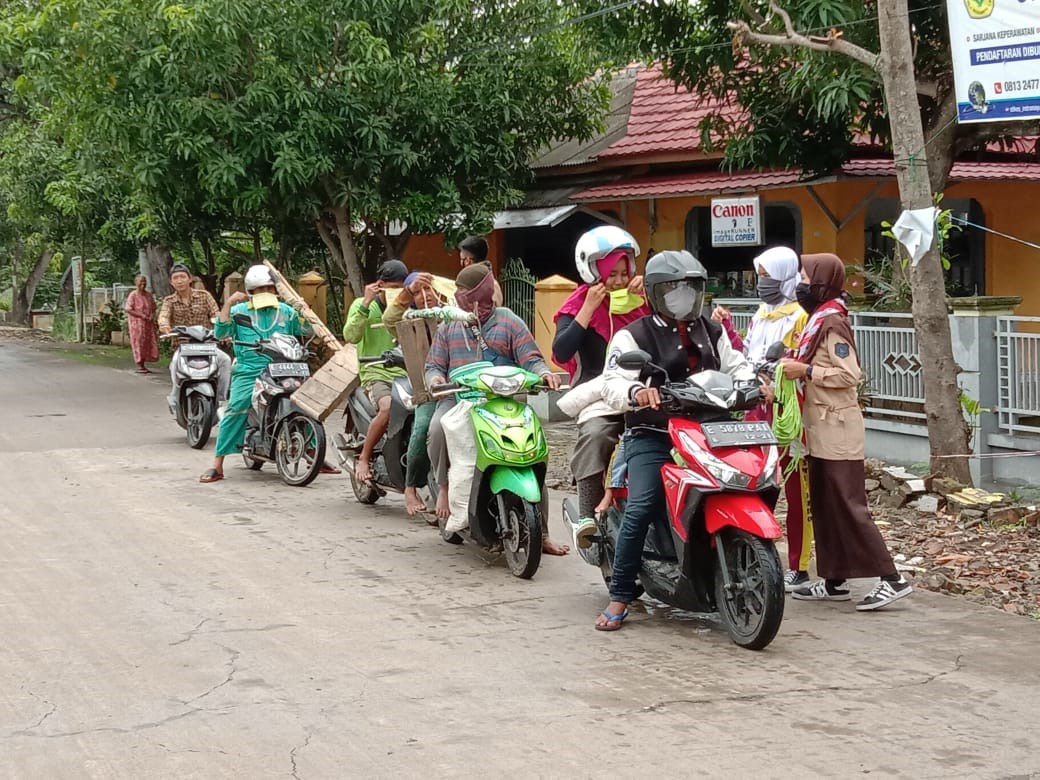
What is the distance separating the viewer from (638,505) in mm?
6332

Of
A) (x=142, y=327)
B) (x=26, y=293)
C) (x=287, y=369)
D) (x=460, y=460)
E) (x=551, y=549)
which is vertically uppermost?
(x=26, y=293)

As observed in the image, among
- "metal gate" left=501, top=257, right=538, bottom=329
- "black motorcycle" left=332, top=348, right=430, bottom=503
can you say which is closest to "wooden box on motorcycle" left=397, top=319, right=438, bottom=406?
"black motorcycle" left=332, top=348, right=430, bottom=503

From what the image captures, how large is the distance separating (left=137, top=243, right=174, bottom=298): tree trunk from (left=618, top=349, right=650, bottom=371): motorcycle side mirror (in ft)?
69.6

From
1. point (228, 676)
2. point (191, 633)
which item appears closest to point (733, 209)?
point (191, 633)

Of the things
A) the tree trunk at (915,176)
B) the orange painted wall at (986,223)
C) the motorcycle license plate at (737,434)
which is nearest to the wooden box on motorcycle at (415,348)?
the motorcycle license plate at (737,434)

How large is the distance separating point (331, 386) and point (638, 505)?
4486 mm

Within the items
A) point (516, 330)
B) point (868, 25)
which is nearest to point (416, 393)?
point (516, 330)

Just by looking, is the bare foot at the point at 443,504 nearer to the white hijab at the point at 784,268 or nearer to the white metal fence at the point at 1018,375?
the white hijab at the point at 784,268

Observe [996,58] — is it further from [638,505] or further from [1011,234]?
[1011,234]

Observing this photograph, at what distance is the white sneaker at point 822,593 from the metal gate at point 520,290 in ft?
36.4

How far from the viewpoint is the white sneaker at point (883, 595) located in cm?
686

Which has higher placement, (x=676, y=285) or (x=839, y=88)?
(x=839, y=88)

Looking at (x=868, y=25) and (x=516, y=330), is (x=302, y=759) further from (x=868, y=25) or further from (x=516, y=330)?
(x=868, y=25)

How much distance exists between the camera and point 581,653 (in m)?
6.06
